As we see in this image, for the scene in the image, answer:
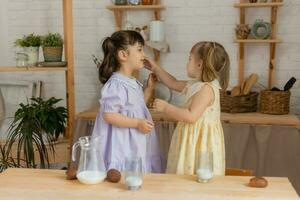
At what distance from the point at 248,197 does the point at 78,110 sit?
96.7 inches

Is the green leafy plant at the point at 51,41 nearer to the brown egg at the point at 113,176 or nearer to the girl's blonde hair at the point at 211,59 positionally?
the girl's blonde hair at the point at 211,59

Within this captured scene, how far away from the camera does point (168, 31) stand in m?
3.41

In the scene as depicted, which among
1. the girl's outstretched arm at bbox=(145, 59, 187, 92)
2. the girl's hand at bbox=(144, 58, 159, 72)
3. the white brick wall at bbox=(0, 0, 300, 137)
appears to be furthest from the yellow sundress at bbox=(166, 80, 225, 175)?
the white brick wall at bbox=(0, 0, 300, 137)

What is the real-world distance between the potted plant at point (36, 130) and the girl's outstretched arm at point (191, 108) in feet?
3.72

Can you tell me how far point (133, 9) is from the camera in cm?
341

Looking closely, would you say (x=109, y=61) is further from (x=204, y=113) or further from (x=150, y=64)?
(x=204, y=113)

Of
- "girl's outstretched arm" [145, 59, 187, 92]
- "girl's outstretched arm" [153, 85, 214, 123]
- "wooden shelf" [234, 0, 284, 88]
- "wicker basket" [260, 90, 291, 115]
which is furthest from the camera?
"wooden shelf" [234, 0, 284, 88]

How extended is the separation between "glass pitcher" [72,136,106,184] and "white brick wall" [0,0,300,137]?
195 cm

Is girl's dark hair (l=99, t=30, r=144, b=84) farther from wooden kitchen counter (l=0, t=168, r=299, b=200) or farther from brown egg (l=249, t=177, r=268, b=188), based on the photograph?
brown egg (l=249, t=177, r=268, b=188)

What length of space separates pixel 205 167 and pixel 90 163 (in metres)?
0.43

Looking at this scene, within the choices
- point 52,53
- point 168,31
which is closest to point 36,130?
point 52,53

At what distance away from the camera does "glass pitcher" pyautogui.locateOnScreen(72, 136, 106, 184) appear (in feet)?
5.00

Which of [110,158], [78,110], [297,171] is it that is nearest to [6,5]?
[78,110]

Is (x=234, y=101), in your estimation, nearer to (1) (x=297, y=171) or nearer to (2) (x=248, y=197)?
(1) (x=297, y=171)
